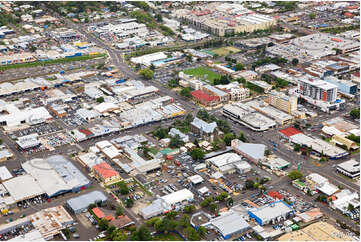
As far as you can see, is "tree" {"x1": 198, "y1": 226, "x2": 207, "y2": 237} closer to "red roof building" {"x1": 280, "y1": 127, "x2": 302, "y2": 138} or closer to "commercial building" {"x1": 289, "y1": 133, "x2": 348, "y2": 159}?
"commercial building" {"x1": 289, "y1": 133, "x2": 348, "y2": 159}

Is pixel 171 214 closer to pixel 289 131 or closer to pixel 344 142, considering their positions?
pixel 289 131

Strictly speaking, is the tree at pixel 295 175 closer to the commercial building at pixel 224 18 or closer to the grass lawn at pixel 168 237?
the grass lawn at pixel 168 237

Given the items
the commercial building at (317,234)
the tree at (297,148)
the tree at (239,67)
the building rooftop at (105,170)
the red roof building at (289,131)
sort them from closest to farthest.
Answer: the commercial building at (317,234), the building rooftop at (105,170), the tree at (297,148), the red roof building at (289,131), the tree at (239,67)

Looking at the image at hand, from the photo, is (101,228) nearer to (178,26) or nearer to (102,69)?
(102,69)

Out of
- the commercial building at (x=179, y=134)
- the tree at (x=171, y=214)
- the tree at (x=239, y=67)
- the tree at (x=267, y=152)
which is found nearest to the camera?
the tree at (x=171, y=214)

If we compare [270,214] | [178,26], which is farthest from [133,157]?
[178,26]

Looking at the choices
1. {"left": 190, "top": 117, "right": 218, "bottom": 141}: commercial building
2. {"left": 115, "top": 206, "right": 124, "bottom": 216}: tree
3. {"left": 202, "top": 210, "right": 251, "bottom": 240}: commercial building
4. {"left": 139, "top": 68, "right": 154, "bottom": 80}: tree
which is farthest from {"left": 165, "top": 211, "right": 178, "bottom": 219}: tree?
{"left": 139, "top": 68, "right": 154, "bottom": 80}: tree

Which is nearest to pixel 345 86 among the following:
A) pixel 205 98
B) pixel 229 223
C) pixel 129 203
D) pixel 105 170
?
pixel 205 98

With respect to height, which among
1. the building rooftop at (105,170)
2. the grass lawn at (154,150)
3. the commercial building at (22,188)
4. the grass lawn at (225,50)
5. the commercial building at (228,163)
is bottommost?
the grass lawn at (154,150)

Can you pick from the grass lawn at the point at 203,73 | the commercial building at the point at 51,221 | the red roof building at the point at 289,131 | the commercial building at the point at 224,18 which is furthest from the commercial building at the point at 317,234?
the commercial building at the point at 224,18
